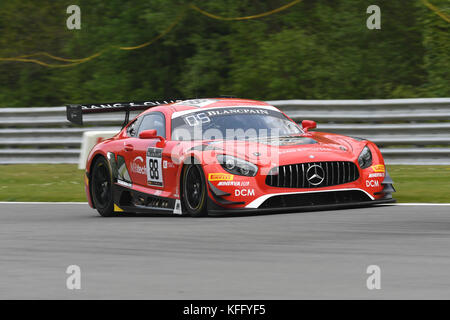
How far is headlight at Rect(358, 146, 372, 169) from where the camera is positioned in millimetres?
10953

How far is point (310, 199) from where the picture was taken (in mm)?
10594

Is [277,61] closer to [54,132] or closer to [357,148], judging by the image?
[54,132]

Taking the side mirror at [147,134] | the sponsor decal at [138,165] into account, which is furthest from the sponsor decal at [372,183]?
the sponsor decal at [138,165]

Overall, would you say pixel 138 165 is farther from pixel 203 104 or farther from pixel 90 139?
pixel 90 139

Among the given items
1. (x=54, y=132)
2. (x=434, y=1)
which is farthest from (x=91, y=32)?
(x=434, y=1)

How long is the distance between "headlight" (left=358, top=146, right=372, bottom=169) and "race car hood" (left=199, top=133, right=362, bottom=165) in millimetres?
87

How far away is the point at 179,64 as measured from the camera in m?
22.7

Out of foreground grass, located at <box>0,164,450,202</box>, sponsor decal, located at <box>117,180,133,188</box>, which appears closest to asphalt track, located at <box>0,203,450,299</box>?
sponsor decal, located at <box>117,180,133,188</box>

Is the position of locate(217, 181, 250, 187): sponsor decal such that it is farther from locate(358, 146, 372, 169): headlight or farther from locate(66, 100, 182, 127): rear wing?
locate(66, 100, 182, 127): rear wing

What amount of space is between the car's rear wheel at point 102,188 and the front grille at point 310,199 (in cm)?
249

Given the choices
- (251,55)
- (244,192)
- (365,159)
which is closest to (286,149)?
(244,192)

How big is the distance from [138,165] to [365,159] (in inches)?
103

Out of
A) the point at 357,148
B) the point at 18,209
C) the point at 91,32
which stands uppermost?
the point at 91,32
